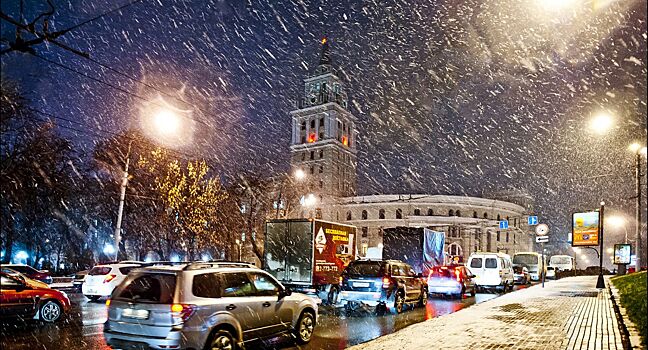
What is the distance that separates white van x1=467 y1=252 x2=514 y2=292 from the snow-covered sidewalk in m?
9.73

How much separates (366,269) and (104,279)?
9.44m

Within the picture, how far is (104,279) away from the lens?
18.3m

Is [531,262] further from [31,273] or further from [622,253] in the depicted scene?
[31,273]

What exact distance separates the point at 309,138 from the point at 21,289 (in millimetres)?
90343

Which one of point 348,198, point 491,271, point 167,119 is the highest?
point 348,198

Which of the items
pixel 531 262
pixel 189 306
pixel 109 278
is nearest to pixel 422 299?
pixel 109 278

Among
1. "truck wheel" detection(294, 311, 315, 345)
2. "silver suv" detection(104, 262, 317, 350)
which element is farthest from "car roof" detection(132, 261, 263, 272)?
"truck wheel" detection(294, 311, 315, 345)

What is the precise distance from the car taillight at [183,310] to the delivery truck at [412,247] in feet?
64.3

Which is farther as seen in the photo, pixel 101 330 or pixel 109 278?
pixel 109 278

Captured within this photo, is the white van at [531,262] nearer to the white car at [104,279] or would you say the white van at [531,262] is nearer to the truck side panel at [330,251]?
the truck side panel at [330,251]

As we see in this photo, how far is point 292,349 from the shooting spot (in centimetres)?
992

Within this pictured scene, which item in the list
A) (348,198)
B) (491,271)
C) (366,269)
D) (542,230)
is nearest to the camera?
(366,269)

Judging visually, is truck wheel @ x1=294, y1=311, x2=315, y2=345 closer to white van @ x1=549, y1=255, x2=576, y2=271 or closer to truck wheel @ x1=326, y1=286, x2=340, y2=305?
truck wheel @ x1=326, y1=286, x2=340, y2=305

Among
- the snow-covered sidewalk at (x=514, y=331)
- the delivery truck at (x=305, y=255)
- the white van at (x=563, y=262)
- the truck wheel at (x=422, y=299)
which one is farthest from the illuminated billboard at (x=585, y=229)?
the white van at (x=563, y=262)
